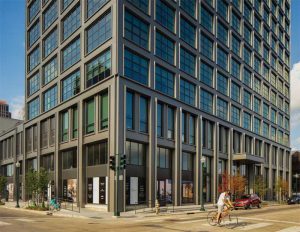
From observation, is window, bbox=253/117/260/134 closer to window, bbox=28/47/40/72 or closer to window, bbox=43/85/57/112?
window, bbox=43/85/57/112

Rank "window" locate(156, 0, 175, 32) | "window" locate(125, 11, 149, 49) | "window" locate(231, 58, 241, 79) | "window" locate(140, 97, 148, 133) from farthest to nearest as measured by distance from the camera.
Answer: "window" locate(231, 58, 241, 79), "window" locate(156, 0, 175, 32), "window" locate(140, 97, 148, 133), "window" locate(125, 11, 149, 49)

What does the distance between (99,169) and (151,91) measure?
9.91 m

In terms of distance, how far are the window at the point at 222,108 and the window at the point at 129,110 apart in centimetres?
2329

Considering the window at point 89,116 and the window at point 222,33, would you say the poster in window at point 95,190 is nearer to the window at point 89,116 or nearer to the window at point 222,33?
the window at point 89,116

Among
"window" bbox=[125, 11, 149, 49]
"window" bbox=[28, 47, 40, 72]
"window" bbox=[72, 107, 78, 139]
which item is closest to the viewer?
"window" bbox=[125, 11, 149, 49]

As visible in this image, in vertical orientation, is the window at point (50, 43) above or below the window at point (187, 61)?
above

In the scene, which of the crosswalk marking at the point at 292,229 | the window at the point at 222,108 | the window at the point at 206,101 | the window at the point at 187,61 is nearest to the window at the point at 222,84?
the window at the point at 222,108

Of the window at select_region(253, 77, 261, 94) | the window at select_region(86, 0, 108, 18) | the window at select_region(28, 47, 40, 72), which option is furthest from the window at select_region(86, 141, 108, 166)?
A: the window at select_region(253, 77, 261, 94)

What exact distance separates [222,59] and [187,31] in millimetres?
12371

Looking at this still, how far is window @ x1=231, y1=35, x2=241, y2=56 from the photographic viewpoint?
69.7 metres

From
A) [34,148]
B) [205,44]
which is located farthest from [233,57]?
[34,148]

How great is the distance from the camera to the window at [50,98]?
5606cm

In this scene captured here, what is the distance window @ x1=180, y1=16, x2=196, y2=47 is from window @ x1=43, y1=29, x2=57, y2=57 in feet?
56.5

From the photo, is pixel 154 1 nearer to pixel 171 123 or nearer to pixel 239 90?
pixel 171 123
